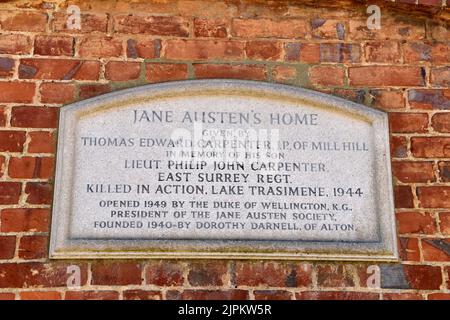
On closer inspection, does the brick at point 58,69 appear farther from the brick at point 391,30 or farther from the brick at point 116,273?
the brick at point 391,30

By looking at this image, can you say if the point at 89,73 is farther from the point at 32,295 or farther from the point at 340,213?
the point at 340,213

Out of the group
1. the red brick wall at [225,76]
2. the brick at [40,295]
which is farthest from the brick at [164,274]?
the brick at [40,295]

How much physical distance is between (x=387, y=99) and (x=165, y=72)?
3.49 feet

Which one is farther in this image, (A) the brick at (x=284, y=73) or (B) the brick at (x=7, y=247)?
(A) the brick at (x=284, y=73)

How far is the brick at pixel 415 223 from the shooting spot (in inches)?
113

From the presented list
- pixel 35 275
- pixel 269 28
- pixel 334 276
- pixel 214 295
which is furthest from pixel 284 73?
pixel 35 275

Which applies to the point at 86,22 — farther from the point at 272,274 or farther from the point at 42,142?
the point at 272,274

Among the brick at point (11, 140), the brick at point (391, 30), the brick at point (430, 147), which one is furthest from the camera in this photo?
the brick at point (391, 30)

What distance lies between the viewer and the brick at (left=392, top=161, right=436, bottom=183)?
296 cm

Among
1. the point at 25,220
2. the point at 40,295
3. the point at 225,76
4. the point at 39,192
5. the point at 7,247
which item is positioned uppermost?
the point at 225,76

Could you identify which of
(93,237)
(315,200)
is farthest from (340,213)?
(93,237)

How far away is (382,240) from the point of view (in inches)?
111

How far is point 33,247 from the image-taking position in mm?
2758

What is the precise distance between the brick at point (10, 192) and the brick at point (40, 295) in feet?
1.34
